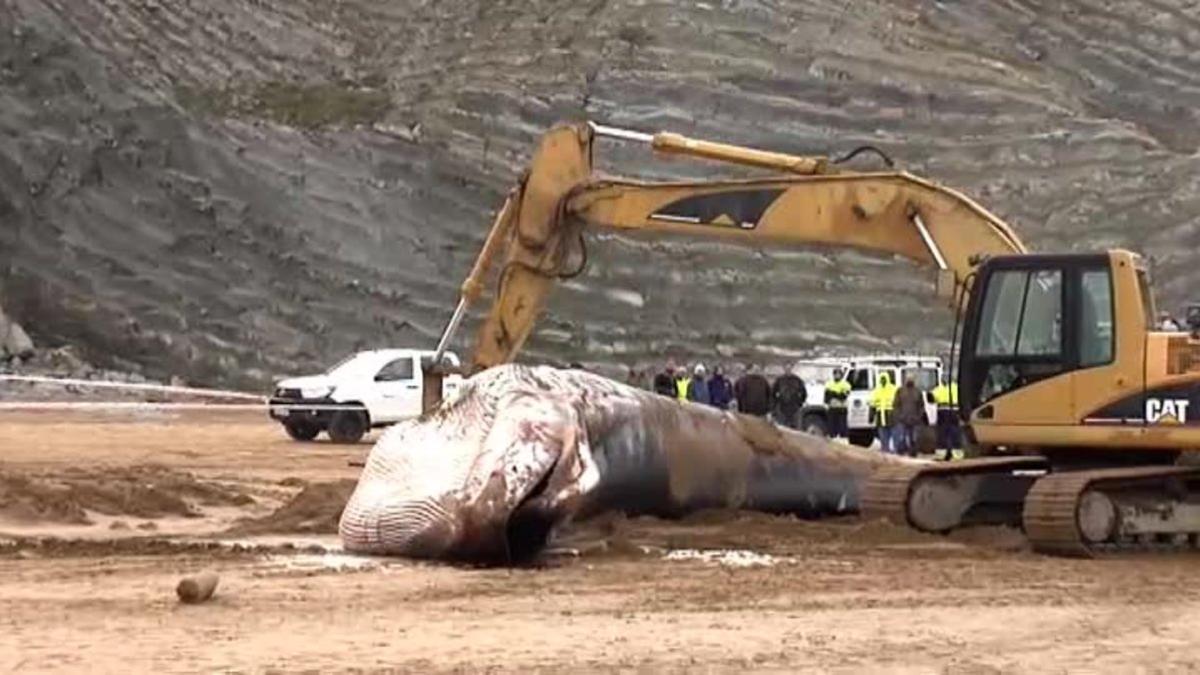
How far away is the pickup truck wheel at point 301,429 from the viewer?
38.1m

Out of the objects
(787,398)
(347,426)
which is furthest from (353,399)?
(787,398)

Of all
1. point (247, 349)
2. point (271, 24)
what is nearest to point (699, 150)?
point (247, 349)

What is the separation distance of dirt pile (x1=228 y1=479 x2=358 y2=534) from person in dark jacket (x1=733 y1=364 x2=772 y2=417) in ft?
52.8

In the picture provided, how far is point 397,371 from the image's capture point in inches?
1534

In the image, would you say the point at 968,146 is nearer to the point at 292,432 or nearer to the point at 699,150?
the point at 292,432

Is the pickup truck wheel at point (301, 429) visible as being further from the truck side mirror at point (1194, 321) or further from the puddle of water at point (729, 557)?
the truck side mirror at point (1194, 321)

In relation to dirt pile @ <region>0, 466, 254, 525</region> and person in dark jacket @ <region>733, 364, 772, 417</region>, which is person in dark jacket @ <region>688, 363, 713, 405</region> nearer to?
person in dark jacket @ <region>733, 364, 772, 417</region>

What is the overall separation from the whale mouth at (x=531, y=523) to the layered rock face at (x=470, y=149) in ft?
116

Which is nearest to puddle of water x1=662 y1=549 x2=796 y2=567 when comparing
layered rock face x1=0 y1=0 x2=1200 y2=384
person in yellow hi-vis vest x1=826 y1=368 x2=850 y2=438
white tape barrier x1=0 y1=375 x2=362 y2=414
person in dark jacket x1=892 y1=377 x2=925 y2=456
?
person in dark jacket x1=892 y1=377 x2=925 y2=456

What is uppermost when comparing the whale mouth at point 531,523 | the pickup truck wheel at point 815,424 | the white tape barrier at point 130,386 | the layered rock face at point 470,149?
the layered rock face at point 470,149

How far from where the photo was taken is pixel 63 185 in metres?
54.3

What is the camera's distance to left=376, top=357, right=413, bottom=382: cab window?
38.8m

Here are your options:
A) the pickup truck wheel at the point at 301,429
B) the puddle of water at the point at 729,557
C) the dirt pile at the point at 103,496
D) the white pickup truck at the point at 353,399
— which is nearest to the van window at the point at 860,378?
the white pickup truck at the point at 353,399

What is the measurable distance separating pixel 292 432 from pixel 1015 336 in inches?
845
